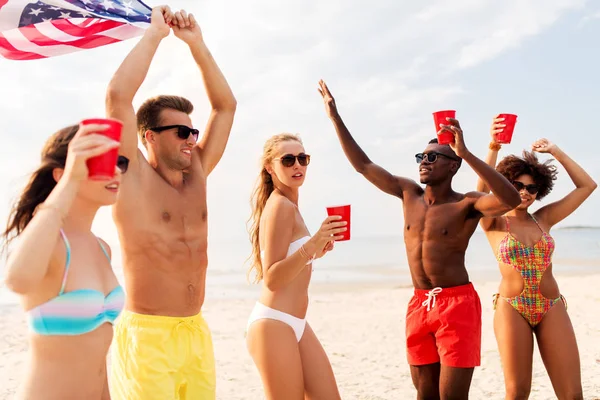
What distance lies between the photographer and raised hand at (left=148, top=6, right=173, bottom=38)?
3.73m

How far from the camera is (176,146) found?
148 inches

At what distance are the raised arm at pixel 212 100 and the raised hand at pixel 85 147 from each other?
5.75 ft

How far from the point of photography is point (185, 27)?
159 inches

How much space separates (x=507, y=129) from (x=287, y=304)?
258 cm

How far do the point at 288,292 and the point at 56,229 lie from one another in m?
2.07

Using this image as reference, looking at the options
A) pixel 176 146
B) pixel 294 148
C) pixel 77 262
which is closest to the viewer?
pixel 77 262

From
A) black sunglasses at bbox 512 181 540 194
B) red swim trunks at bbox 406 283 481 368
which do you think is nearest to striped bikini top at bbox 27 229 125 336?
red swim trunks at bbox 406 283 481 368

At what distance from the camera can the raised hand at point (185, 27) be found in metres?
3.99

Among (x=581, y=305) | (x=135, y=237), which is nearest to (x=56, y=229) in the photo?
(x=135, y=237)

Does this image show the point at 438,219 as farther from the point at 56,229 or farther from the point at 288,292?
the point at 56,229

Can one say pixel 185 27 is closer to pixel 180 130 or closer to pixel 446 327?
pixel 180 130

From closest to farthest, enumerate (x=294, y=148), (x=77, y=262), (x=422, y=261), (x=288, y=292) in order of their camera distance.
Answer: (x=77, y=262) → (x=288, y=292) → (x=294, y=148) → (x=422, y=261)

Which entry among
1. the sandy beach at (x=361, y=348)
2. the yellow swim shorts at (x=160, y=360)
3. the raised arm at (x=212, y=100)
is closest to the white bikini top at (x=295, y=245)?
the raised arm at (x=212, y=100)

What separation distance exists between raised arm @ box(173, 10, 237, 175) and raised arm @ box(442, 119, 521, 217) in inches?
67.6
